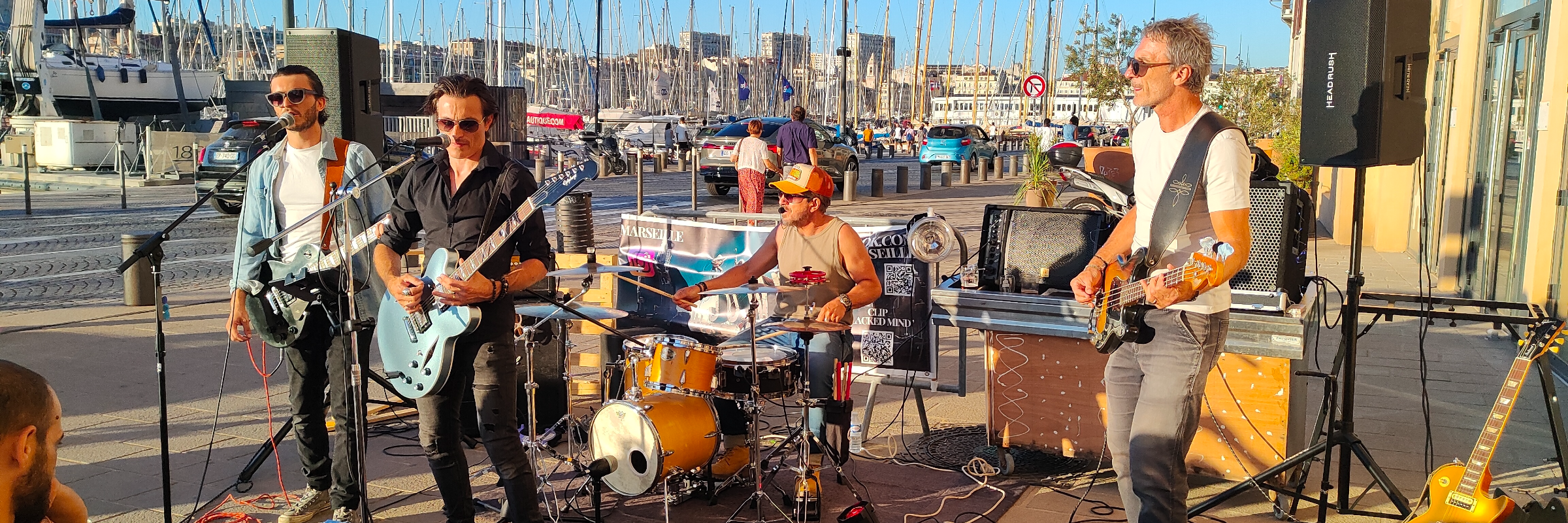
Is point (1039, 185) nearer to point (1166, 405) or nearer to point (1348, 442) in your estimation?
point (1348, 442)

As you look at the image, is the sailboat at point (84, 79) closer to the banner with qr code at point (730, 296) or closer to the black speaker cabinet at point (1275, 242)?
the banner with qr code at point (730, 296)

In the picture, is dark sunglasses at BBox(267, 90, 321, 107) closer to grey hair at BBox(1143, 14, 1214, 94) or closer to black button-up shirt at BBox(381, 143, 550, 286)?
black button-up shirt at BBox(381, 143, 550, 286)

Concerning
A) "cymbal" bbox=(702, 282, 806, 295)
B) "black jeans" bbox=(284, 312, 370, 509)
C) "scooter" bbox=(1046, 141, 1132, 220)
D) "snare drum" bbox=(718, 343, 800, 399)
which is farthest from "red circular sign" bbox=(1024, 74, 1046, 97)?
"black jeans" bbox=(284, 312, 370, 509)

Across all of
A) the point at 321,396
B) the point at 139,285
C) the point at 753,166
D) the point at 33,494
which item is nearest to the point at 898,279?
the point at 321,396

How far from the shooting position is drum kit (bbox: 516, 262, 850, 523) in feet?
15.8

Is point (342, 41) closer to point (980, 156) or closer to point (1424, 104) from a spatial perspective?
point (1424, 104)

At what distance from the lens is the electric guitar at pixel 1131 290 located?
144 inches

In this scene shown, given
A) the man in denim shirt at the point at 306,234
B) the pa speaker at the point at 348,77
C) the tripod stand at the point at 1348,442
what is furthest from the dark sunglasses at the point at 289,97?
the tripod stand at the point at 1348,442

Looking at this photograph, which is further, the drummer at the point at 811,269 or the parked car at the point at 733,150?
the parked car at the point at 733,150

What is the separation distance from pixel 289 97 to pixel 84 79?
96.7ft

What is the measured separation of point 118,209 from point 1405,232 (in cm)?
1897

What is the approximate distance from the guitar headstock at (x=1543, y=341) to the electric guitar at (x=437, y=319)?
335 cm

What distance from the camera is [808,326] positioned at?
488cm

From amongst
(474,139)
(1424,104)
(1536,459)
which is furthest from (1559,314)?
(474,139)
